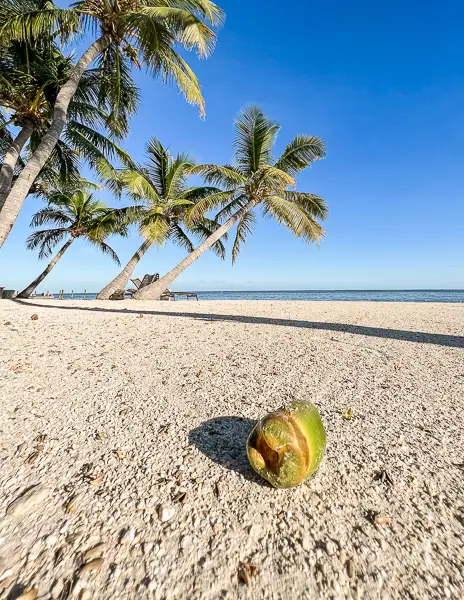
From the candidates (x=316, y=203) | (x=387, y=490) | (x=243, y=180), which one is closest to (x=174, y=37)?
(x=243, y=180)

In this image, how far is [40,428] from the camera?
168 cm

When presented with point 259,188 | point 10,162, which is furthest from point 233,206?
point 10,162

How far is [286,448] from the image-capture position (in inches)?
45.2

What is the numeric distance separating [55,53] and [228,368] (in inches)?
490

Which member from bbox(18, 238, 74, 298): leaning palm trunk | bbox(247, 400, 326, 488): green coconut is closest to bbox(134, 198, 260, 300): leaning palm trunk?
bbox(18, 238, 74, 298): leaning palm trunk

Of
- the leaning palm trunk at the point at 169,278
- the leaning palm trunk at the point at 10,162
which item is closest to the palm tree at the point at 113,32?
the leaning palm trunk at the point at 10,162

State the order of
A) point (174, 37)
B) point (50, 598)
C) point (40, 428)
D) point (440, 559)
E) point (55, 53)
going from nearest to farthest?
point (50, 598), point (440, 559), point (40, 428), point (174, 37), point (55, 53)

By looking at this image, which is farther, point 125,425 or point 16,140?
point 16,140

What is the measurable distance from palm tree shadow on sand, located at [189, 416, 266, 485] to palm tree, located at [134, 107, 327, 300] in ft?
31.9

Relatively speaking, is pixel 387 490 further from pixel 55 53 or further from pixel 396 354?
pixel 55 53

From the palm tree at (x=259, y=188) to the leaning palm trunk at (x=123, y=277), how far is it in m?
1.81

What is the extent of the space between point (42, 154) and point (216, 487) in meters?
7.95

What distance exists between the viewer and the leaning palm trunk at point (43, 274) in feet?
44.9

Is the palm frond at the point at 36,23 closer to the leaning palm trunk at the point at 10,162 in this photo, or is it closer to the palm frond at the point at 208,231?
the leaning palm trunk at the point at 10,162
